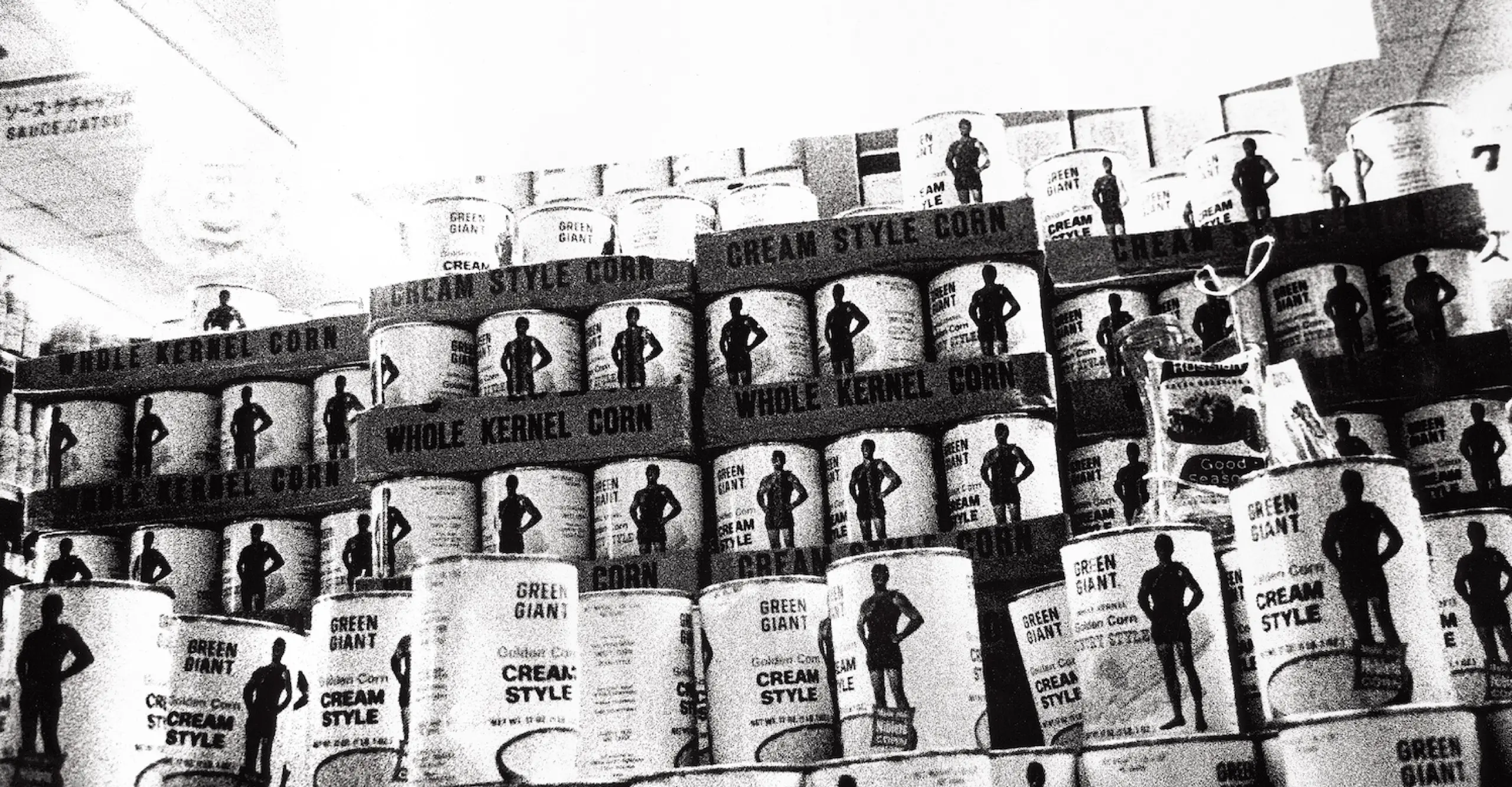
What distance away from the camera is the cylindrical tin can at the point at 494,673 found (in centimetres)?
137

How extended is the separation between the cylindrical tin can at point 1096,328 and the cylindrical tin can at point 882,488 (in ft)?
1.12

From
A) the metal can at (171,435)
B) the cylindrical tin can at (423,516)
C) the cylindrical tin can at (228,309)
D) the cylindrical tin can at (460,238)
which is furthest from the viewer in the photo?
the cylindrical tin can at (228,309)

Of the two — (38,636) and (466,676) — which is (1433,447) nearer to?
(466,676)

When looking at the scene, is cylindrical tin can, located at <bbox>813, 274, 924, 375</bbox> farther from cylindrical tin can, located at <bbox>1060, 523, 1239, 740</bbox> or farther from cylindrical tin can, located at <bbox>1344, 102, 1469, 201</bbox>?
cylindrical tin can, located at <bbox>1344, 102, 1469, 201</bbox>

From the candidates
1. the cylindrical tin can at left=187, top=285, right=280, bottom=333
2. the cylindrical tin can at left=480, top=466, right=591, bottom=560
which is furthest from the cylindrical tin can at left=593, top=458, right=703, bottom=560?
the cylindrical tin can at left=187, top=285, right=280, bottom=333

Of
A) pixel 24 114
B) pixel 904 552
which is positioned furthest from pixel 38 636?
pixel 24 114

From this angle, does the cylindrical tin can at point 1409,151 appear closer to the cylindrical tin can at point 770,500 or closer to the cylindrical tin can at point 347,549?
the cylindrical tin can at point 770,500

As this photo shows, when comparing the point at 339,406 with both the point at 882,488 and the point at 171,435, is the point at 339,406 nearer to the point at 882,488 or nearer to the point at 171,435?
the point at 171,435

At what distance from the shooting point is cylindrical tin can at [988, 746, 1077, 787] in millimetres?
1394

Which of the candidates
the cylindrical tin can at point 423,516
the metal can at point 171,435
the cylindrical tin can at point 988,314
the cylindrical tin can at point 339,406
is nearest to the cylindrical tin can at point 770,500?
the cylindrical tin can at point 988,314

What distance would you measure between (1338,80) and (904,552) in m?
3.13

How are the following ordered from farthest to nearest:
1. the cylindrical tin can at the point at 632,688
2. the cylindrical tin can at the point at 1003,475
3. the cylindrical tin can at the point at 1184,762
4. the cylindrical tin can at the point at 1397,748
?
the cylindrical tin can at the point at 1003,475 → the cylindrical tin can at the point at 632,688 → the cylindrical tin can at the point at 1184,762 → the cylindrical tin can at the point at 1397,748

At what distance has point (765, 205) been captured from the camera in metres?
2.37

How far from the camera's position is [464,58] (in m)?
2.96
